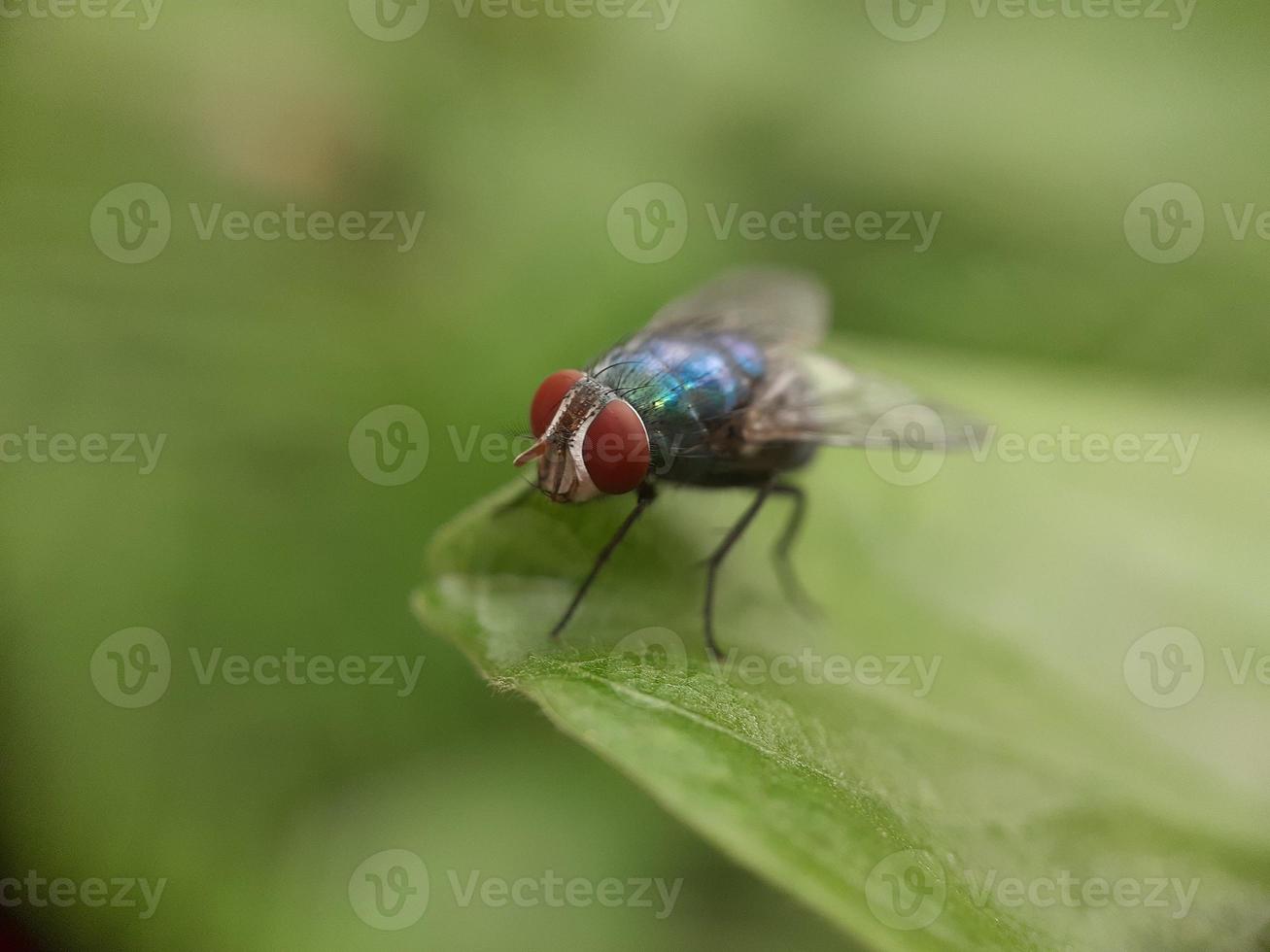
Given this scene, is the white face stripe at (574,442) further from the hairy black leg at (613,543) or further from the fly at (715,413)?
the hairy black leg at (613,543)

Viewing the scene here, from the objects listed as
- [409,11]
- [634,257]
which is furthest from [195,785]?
[409,11]

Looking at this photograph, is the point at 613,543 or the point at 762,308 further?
the point at 762,308

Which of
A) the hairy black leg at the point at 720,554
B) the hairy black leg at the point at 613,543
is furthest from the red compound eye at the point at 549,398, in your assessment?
the hairy black leg at the point at 720,554

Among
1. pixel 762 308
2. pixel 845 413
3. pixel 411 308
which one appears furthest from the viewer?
pixel 411 308

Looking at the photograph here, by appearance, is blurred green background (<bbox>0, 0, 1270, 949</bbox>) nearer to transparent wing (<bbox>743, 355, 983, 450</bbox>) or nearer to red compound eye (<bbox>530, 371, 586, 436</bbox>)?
red compound eye (<bbox>530, 371, 586, 436</bbox>)

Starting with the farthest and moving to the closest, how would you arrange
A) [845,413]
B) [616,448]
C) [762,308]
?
[762,308]
[845,413]
[616,448]

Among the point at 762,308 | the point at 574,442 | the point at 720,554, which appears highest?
the point at 762,308

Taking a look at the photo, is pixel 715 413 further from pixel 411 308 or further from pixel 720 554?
pixel 411 308

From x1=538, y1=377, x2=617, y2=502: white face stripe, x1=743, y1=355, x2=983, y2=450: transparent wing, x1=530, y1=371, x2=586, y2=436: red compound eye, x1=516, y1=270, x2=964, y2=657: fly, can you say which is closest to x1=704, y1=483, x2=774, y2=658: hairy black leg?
x1=516, y1=270, x2=964, y2=657: fly

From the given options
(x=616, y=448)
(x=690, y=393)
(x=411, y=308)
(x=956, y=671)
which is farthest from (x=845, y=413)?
(x=411, y=308)
